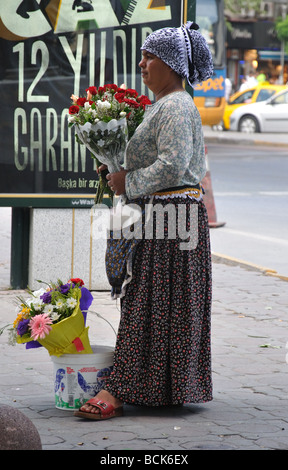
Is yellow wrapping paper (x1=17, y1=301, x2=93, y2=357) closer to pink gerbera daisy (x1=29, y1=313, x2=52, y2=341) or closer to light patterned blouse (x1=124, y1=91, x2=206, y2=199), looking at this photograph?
pink gerbera daisy (x1=29, y1=313, x2=52, y2=341)

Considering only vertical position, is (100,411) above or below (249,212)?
below

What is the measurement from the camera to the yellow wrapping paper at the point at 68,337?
4.82m

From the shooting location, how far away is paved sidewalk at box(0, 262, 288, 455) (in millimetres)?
4410

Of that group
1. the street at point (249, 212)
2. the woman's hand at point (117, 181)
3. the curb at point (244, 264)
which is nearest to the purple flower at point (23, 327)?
the woman's hand at point (117, 181)

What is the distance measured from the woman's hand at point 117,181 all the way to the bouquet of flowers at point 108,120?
47mm

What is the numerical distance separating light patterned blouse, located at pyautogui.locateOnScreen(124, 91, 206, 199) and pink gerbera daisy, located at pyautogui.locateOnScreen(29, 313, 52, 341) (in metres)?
0.75

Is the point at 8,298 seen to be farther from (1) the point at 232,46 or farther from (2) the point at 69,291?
(1) the point at 232,46

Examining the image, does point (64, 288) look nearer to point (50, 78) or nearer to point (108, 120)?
point (108, 120)

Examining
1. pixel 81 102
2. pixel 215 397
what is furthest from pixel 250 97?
pixel 81 102

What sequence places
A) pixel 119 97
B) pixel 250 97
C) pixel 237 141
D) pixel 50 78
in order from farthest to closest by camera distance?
pixel 250 97, pixel 237 141, pixel 50 78, pixel 119 97

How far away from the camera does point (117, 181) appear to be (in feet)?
16.0

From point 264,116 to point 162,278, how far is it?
85.9ft

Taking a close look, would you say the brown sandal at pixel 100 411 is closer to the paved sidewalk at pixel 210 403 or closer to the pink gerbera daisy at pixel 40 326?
the paved sidewalk at pixel 210 403

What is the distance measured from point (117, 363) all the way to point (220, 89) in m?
21.5
